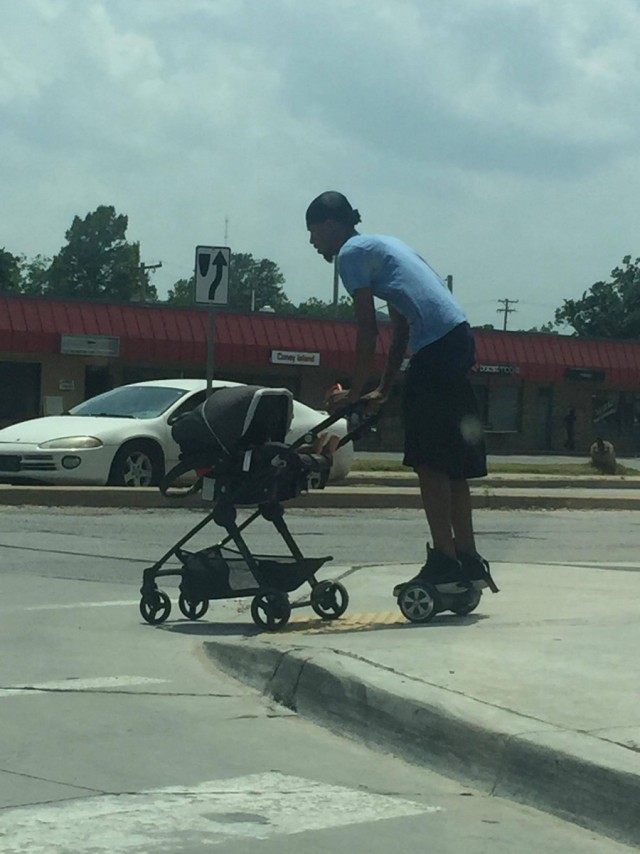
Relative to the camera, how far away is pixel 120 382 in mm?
42688

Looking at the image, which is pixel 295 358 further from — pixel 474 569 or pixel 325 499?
pixel 474 569

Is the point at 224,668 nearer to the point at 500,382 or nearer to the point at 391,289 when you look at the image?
the point at 391,289

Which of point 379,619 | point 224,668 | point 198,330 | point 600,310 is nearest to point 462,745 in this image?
point 224,668

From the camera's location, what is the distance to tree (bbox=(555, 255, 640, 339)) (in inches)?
4139

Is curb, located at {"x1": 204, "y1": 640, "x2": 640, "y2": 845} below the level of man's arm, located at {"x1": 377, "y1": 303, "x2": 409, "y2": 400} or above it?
below

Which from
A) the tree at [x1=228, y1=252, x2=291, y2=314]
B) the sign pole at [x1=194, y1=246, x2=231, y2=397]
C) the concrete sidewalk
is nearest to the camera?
the concrete sidewalk

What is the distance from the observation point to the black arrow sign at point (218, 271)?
15.9 m

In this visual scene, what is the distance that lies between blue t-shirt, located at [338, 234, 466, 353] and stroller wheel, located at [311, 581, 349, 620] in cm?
125

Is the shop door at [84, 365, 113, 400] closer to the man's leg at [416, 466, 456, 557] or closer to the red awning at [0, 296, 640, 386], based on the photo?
the red awning at [0, 296, 640, 386]

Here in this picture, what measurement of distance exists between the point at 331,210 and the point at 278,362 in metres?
36.7

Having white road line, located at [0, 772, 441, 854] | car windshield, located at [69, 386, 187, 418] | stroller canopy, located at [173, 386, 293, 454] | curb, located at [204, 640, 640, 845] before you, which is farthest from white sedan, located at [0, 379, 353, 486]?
white road line, located at [0, 772, 441, 854]

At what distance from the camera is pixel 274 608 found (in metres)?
7.24

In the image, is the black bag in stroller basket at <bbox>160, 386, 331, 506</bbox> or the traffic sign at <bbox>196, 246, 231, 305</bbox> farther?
the traffic sign at <bbox>196, 246, 231, 305</bbox>

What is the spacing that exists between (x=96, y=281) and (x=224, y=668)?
138656 mm
